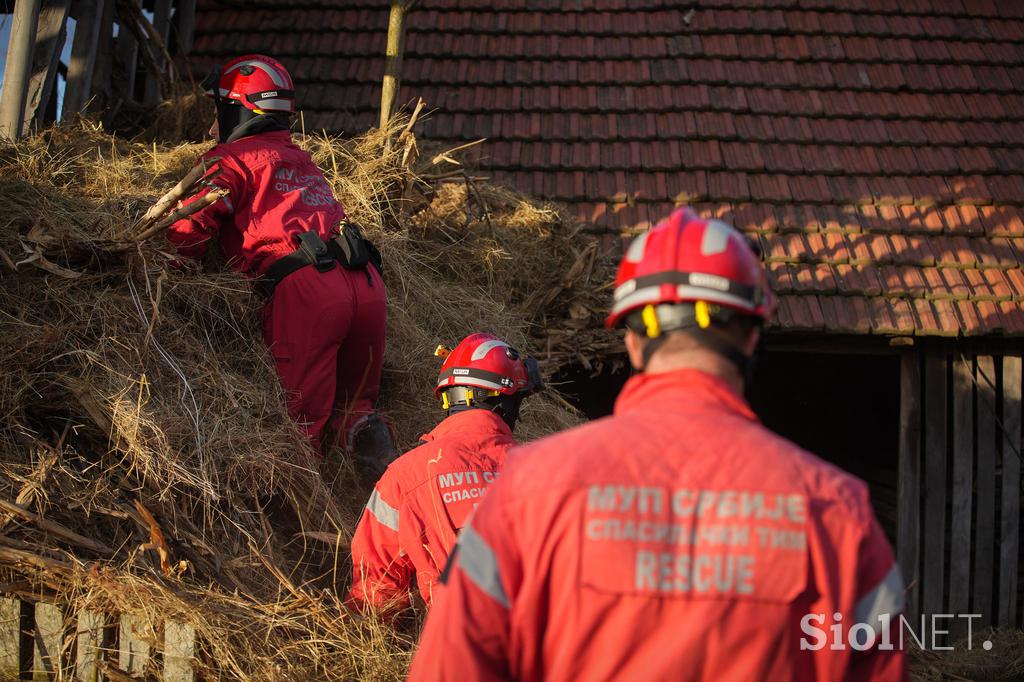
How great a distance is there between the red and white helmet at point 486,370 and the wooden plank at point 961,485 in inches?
203

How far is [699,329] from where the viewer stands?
1.92 m

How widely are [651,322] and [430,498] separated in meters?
1.85

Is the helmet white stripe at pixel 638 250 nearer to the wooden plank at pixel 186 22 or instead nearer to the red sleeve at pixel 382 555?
the red sleeve at pixel 382 555

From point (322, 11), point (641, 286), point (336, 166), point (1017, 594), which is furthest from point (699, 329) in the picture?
point (322, 11)

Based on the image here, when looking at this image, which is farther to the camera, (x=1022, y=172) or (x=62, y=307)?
(x=1022, y=172)

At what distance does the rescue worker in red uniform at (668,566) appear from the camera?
174 cm

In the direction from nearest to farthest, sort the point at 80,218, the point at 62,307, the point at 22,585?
1. the point at 22,585
2. the point at 62,307
3. the point at 80,218

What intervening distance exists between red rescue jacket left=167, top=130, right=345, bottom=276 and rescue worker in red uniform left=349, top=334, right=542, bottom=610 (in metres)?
1.43

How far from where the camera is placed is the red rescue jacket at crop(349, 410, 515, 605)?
3.61 metres

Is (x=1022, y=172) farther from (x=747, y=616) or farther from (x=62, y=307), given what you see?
(x=747, y=616)

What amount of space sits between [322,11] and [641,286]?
28.6ft

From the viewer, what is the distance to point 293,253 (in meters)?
4.96

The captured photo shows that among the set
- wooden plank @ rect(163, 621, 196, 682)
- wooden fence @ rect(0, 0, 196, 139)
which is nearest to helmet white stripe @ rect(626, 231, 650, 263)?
wooden plank @ rect(163, 621, 196, 682)

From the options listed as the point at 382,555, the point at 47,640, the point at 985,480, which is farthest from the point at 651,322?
the point at 985,480
